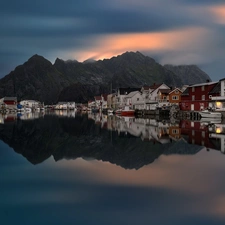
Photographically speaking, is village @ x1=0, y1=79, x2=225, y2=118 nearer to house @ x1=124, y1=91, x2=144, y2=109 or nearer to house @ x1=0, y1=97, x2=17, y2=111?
house @ x1=124, y1=91, x2=144, y2=109

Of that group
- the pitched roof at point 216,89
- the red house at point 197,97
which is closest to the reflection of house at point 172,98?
the red house at point 197,97

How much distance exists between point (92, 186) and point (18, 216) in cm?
328

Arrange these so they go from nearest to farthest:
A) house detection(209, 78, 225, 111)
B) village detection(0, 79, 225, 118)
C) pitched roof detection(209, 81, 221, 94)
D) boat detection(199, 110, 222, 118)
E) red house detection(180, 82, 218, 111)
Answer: boat detection(199, 110, 222, 118) < house detection(209, 78, 225, 111) < village detection(0, 79, 225, 118) < pitched roof detection(209, 81, 221, 94) < red house detection(180, 82, 218, 111)

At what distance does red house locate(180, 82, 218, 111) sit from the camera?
64.2 meters

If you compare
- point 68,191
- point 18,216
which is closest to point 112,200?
point 68,191

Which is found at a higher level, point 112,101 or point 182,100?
point 112,101

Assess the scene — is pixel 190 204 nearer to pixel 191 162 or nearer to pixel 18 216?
pixel 18 216

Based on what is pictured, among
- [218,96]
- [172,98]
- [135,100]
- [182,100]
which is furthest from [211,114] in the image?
[135,100]

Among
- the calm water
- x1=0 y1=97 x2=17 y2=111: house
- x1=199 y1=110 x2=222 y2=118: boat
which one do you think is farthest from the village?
x1=0 y1=97 x2=17 y2=111: house

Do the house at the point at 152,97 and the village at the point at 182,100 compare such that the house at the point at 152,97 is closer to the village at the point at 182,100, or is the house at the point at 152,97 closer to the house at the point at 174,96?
the village at the point at 182,100

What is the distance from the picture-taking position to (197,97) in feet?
222

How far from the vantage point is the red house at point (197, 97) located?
211ft

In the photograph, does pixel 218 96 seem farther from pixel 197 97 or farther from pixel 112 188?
pixel 112 188

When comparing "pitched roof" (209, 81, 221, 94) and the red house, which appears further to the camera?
the red house
